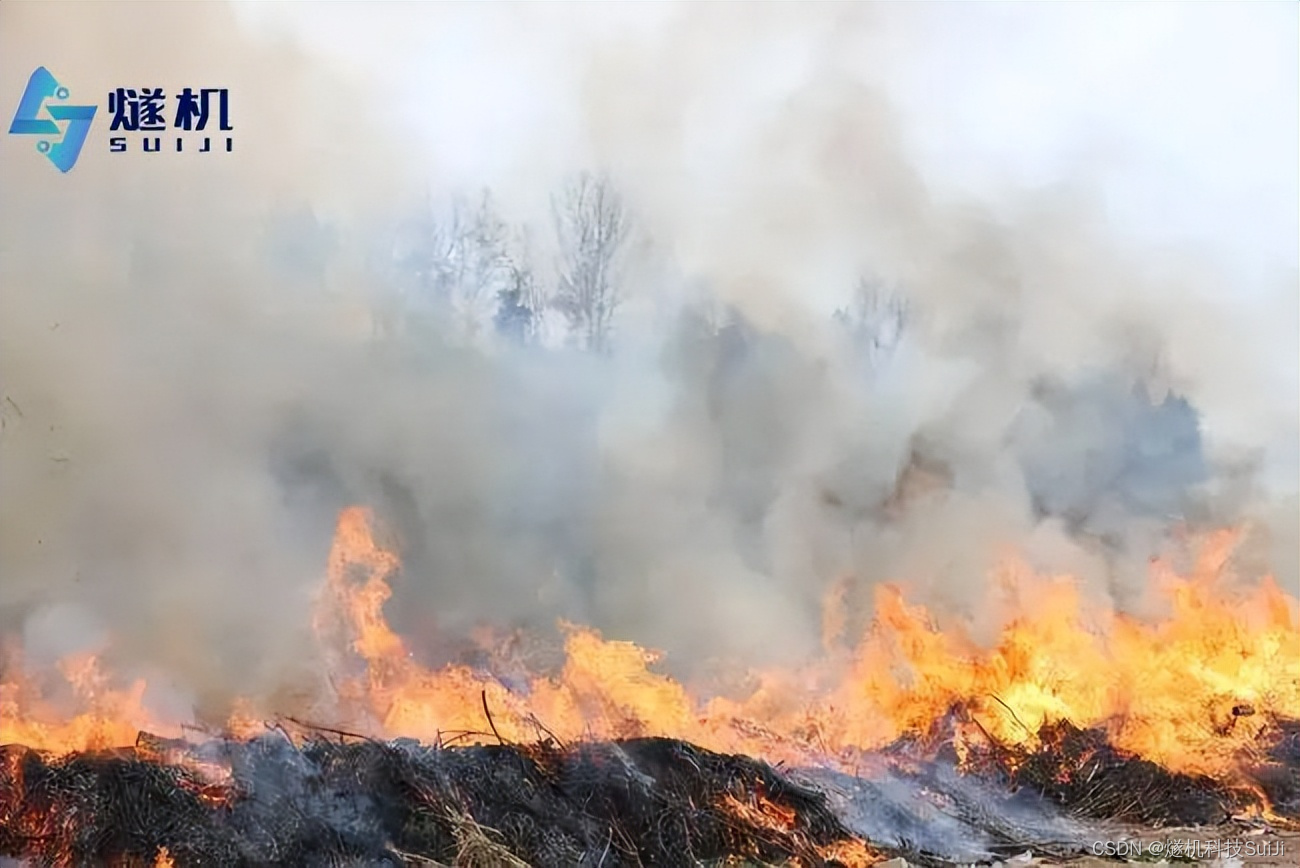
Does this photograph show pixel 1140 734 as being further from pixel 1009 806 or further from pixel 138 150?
pixel 138 150

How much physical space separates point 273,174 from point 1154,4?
2795mm

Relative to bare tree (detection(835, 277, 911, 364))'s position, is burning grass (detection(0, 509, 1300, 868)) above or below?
below

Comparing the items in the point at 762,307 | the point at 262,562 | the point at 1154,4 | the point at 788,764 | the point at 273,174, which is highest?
the point at 1154,4

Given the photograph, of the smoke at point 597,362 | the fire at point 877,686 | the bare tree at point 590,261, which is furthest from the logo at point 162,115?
the fire at point 877,686

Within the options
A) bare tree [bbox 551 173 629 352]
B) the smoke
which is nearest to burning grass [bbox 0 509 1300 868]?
the smoke

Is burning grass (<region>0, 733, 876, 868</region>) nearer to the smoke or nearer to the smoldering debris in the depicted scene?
the smoldering debris

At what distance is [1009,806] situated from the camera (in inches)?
130

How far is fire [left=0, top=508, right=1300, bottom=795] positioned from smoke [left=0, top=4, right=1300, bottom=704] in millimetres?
102

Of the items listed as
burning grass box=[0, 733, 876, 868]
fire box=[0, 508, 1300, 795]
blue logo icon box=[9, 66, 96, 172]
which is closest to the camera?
burning grass box=[0, 733, 876, 868]

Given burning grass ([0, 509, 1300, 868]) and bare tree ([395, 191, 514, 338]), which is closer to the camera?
burning grass ([0, 509, 1300, 868])

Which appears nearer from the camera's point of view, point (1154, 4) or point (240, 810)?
point (240, 810)

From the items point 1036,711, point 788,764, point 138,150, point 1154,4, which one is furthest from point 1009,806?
point 138,150

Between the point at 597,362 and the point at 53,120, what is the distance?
1.84 m

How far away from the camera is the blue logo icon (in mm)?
3438
